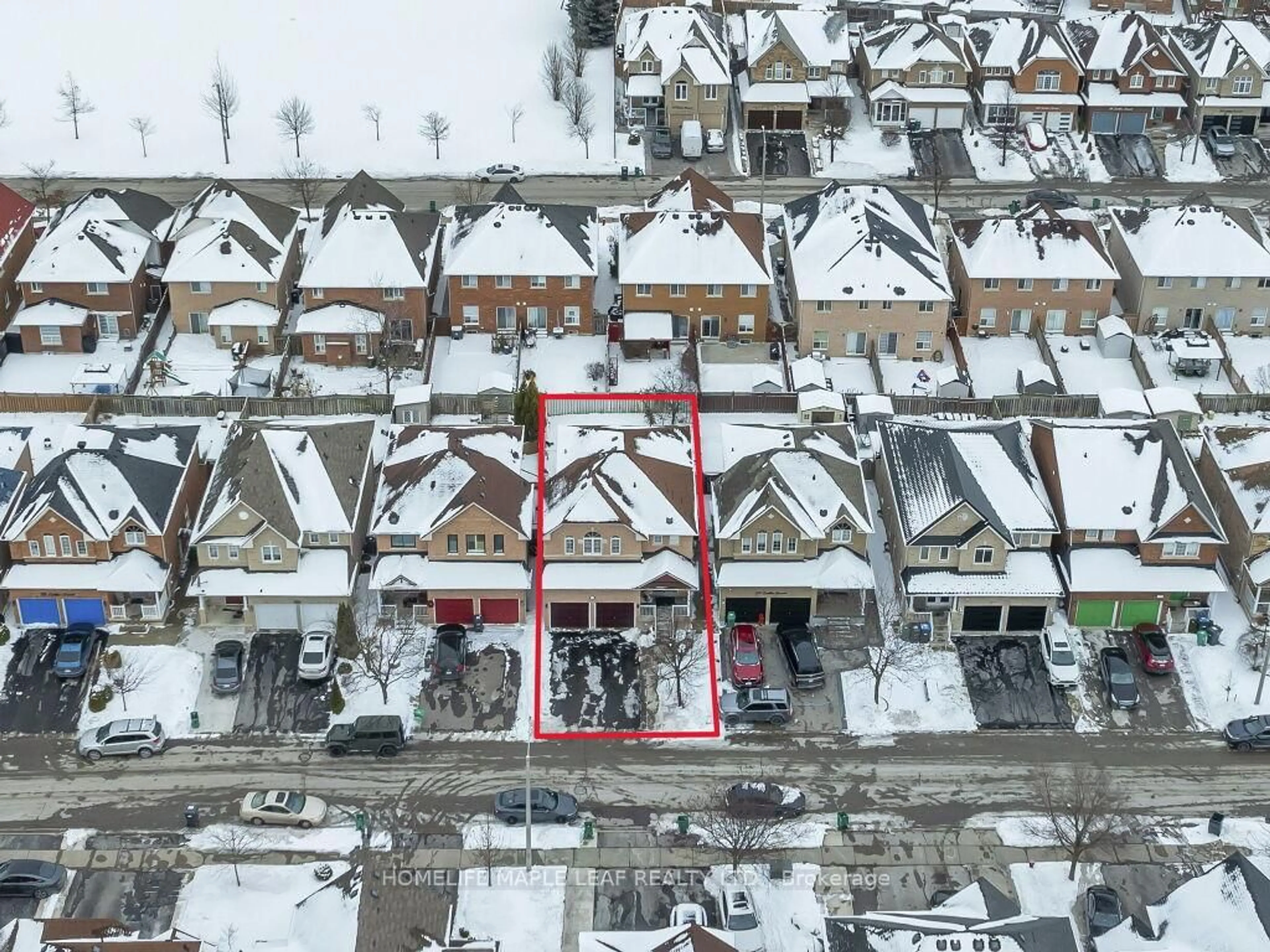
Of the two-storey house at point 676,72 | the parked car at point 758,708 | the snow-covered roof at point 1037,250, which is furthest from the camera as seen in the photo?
the two-storey house at point 676,72

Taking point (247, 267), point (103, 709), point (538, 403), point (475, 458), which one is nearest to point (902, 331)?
point (538, 403)

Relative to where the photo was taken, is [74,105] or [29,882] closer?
[29,882]

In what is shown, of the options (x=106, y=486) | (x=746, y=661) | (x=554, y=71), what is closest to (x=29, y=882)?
(x=106, y=486)

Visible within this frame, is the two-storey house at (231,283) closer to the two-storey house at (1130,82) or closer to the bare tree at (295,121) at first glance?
the bare tree at (295,121)

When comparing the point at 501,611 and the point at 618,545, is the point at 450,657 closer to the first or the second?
the point at 501,611

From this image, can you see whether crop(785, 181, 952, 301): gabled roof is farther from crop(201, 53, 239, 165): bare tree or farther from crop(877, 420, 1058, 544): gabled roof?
crop(201, 53, 239, 165): bare tree

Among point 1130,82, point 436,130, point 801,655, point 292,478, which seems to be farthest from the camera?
point 1130,82

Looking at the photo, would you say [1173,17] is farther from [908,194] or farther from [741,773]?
[741,773]

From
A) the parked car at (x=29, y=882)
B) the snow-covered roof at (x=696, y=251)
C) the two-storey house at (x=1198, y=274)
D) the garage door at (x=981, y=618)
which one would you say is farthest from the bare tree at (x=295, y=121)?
the parked car at (x=29, y=882)
